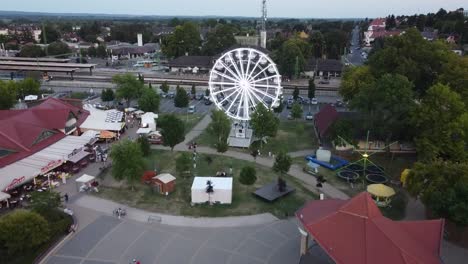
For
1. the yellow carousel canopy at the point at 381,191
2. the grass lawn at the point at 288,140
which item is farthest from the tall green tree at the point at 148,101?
the yellow carousel canopy at the point at 381,191

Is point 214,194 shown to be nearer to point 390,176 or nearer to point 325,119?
point 390,176

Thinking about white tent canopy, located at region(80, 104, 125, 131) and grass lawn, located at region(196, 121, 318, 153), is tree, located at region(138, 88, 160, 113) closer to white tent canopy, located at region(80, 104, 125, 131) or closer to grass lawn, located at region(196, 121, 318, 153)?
white tent canopy, located at region(80, 104, 125, 131)

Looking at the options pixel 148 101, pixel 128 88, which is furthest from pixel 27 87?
pixel 148 101

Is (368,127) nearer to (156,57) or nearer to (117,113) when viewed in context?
(117,113)

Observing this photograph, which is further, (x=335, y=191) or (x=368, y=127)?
(x=368, y=127)

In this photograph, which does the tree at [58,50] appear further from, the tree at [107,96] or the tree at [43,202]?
the tree at [43,202]

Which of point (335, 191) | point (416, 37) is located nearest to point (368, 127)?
point (335, 191)
